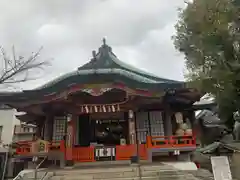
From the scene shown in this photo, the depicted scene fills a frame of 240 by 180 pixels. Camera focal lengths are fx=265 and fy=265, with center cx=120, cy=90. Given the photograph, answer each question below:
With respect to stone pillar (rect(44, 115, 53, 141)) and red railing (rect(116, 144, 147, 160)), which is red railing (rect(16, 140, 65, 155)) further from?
red railing (rect(116, 144, 147, 160))

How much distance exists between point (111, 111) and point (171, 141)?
3190mm

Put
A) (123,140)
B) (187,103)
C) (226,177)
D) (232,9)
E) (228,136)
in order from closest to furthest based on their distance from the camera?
(226,177) < (232,9) < (123,140) < (187,103) < (228,136)

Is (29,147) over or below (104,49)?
below

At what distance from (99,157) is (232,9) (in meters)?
8.29

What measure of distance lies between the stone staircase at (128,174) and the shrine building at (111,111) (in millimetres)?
1549

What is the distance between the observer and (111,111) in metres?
13.0

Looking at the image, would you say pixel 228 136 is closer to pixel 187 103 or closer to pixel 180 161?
pixel 187 103

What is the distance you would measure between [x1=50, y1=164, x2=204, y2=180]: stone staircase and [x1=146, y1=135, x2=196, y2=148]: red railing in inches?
57.9

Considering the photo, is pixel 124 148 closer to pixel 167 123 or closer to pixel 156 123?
pixel 156 123

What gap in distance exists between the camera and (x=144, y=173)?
9.73 metres

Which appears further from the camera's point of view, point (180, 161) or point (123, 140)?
point (123, 140)

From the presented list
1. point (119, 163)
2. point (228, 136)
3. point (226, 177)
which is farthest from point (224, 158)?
point (228, 136)

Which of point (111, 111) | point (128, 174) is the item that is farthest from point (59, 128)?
point (128, 174)

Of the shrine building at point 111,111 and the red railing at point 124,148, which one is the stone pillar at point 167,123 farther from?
the red railing at point 124,148
